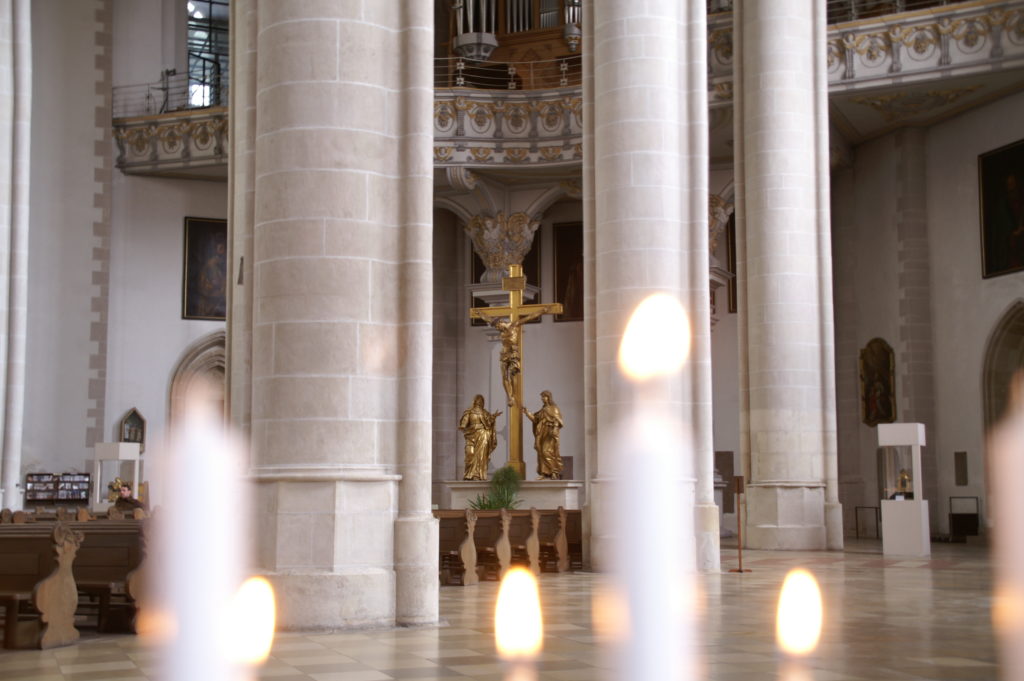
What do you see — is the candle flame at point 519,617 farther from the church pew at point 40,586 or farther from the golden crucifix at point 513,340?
the golden crucifix at point 513,340

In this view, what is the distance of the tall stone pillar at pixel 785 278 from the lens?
19266mm

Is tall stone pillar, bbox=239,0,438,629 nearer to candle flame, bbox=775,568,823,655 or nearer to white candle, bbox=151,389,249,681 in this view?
candle flame, bbox=775,568,823,655

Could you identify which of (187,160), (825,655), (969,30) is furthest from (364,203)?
(187,160)

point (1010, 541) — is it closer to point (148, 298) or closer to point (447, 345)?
point (447, 345)

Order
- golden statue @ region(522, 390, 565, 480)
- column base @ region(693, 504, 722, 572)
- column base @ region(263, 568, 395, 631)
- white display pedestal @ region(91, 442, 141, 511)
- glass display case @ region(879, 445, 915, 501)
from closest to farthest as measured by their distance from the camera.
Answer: column base @ region(263, 568, 395, 631)
column base @ region(693, 504, 722, 572)
golden statue @ region(522, 390, 565, 480)
white display pedestal @ region(91, 442, 141, 511)
glass display case @ region(879, 445, 915, 501)

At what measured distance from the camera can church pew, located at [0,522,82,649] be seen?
8.06 metres

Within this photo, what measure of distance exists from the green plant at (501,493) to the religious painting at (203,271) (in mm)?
10763

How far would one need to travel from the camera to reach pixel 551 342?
26.9 m

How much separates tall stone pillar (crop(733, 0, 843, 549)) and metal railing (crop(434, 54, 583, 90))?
5.16 metres

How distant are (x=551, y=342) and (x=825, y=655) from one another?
1931 cm

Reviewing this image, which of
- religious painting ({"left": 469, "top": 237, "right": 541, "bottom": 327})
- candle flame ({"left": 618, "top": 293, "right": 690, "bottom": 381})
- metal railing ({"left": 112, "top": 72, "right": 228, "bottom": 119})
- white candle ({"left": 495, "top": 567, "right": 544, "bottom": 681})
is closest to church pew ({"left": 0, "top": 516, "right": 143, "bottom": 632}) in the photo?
white candle ({"left": 495, "top": 567, "right": 544, "bottom": 681})

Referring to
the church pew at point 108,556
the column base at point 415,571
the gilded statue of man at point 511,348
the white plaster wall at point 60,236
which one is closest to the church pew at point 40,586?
the church pew at point 108,556

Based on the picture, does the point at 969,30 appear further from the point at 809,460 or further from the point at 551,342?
the point at 551,342

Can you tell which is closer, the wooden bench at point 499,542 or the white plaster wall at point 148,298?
the wooden bench at point 499,542
